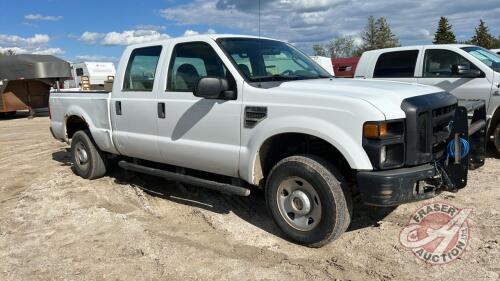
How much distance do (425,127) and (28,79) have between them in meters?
17.6

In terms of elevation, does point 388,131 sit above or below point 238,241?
above

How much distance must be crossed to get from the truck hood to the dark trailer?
52.7 feet

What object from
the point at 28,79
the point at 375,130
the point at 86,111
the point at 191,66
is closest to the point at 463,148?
the point at 375,130

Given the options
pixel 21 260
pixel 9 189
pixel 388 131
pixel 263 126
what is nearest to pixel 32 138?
pixel 9 189

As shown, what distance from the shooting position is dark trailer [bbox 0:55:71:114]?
707 inches

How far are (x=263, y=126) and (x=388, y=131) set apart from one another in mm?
1141

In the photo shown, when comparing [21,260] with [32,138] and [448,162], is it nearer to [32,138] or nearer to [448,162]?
[448,162]

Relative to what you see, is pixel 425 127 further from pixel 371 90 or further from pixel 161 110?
pixel 161 110

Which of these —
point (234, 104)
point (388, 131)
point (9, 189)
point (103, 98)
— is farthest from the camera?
point (9, 189)

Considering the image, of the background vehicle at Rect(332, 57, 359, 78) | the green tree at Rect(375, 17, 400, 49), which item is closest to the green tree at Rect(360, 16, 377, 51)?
the green tree at Rect(375, 17, 400, 49)

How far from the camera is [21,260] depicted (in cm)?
427

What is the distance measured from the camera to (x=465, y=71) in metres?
7.46

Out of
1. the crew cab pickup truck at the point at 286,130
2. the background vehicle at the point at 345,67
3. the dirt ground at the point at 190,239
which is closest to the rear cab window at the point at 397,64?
the dirt ground at the point at 190,239

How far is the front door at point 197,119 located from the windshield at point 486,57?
5.12 meters
